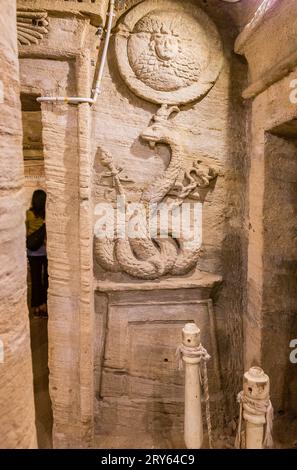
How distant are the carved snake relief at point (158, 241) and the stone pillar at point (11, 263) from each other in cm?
156

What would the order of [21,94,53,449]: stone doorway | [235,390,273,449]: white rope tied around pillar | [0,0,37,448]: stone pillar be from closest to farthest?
[0,0,37,448]: stone pillar
[235,390,273,449]: white rope tied around pillar
[21,94,53,449]: stone doorway

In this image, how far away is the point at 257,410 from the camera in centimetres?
204

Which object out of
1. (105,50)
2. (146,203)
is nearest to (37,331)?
(146,203)

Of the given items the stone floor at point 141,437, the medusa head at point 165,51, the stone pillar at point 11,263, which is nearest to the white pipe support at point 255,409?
the stone floor at point 141,437

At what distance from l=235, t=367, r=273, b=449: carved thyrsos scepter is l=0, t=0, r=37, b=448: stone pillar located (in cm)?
128

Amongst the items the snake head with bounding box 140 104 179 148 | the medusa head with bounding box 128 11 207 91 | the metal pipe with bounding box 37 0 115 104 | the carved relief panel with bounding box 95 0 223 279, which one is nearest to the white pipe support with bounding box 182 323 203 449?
the carved relief panel with bounding box 95 0 223 279

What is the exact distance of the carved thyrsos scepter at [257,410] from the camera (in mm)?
2043

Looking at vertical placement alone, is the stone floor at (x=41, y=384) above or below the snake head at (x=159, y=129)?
below

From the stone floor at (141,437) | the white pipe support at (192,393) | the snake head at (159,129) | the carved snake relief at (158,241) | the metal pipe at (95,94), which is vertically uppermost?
the metal pipe at (95,94)

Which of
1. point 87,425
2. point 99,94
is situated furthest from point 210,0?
point 87,425

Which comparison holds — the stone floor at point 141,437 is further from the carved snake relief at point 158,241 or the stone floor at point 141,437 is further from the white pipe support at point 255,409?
the carved snake relief at point 158,241

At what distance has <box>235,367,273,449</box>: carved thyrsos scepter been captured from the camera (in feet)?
6.70

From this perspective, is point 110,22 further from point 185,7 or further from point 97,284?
point 97,284

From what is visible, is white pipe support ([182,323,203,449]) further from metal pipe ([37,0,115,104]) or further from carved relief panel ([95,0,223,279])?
metal pipe ([37,0,115,104])
